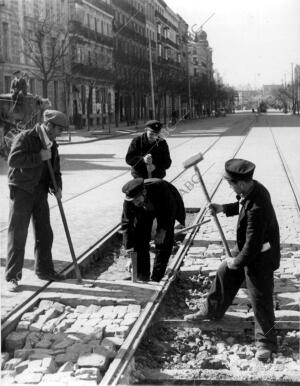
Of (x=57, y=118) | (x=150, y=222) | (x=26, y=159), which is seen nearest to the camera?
(x=57, y=118)

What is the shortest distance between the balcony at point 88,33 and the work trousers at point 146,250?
35.6m

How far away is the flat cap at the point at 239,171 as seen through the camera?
5023 mm

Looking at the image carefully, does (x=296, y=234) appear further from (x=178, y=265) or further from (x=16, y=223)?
(x=16, y=223)

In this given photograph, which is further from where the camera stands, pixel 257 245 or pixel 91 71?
pixel 91 71

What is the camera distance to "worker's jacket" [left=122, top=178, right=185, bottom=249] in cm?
684

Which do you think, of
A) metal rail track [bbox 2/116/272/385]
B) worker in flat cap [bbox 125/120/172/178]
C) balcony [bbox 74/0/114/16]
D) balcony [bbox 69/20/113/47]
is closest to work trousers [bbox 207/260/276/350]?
metal rail track [bbox 2/116/272/385]

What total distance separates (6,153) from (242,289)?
285 centimetres

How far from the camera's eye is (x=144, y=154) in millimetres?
7465

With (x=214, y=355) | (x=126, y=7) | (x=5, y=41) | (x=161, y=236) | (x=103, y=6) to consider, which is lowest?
(x=214, y=355)

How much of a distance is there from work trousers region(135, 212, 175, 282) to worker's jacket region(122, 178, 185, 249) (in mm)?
44

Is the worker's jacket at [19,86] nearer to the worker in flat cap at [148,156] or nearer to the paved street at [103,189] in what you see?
the worker in flat cap at [148,156]

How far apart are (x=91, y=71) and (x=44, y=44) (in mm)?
8436

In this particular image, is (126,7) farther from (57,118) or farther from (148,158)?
(57,118)

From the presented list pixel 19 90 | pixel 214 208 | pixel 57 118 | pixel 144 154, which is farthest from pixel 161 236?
pixel 19 90
